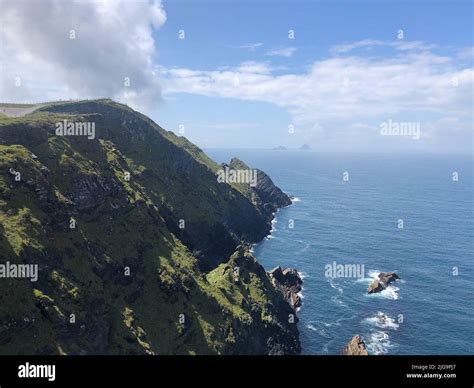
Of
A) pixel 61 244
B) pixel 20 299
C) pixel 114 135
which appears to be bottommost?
pixel 20 299

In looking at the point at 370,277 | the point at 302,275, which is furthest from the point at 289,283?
the point at 370,277

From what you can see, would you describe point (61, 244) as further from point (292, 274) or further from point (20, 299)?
point (292, 274)

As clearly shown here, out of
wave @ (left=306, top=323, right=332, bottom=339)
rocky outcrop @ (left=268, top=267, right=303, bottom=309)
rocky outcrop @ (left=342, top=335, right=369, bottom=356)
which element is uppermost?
rocky outcrop @ (left=268, top=267, right=303, bottom=309)

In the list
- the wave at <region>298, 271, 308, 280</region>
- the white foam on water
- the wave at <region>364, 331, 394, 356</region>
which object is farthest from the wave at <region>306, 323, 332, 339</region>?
the white foam on water

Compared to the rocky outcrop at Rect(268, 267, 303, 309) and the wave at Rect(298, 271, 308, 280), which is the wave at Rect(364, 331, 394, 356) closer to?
the rocky outcrop at Rect(268, 267, 303, 309)

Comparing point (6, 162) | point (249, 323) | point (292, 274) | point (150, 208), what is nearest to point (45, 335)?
point (6, 162)

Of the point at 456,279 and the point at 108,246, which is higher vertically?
the point at 108,246

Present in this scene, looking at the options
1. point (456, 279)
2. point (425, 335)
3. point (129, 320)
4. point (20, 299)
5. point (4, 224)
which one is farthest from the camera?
point (456, 279)
